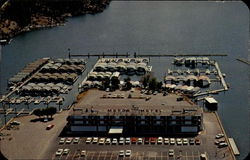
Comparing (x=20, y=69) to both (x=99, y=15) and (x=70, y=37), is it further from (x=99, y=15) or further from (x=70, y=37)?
(x=99, y=15)

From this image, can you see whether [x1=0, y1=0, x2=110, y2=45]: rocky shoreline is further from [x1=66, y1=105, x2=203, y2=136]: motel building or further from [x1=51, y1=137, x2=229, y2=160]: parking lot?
[x1=51, y1=137, x2=229, y2=160]: parking lot

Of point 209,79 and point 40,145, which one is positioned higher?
point 209,79

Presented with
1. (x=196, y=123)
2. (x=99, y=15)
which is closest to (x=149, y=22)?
(x=99, y=15)

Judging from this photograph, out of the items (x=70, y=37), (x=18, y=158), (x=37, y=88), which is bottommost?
(x=18, y=158)

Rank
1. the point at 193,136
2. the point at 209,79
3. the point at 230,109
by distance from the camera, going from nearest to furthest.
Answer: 1. the point at 193,136
2. the point at 230,109
3. the point at 209,79

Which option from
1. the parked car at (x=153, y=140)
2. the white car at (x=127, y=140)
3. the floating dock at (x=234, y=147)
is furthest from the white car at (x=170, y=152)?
the floating dock at (x=234, y=147)

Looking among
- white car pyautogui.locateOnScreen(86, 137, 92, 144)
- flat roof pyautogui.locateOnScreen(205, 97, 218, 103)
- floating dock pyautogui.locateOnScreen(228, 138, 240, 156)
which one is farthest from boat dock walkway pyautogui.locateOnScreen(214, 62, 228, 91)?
white car pyautogui.locateOnScreen(86, 137, 92, 144)
